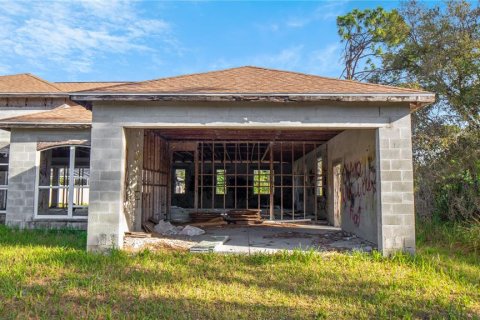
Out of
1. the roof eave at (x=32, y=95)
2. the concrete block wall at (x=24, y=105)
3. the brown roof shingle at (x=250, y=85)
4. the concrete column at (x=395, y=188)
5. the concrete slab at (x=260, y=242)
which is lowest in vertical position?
the concrete slab at (x=260, y=242)

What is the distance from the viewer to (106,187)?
8273 millimetres

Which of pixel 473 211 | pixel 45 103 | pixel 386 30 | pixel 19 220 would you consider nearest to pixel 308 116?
pixel 473 211

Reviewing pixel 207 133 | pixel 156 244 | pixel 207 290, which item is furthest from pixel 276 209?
pixel 207 290

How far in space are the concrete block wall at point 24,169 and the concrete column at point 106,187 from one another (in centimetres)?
397

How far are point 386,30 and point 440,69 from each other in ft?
28.3

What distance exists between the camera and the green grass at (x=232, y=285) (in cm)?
508

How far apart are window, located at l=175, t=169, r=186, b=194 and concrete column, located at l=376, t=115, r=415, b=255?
1937cm

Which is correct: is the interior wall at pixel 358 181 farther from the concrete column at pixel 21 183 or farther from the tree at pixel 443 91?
the concrete column at pixel 21 183

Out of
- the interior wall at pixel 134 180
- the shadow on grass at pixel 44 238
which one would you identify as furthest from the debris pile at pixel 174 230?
the shadow on grass at pixel 44 238

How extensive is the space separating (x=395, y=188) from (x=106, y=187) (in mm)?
6478

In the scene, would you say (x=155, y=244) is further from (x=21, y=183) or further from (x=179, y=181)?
(x=179, y=181)

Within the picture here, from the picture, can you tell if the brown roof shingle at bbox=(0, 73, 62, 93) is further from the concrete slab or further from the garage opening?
the concrete slab

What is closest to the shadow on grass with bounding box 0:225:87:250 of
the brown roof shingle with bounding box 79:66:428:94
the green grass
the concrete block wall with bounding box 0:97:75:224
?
the green grass

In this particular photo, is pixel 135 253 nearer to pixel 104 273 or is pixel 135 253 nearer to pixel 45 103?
pixel 104 273
